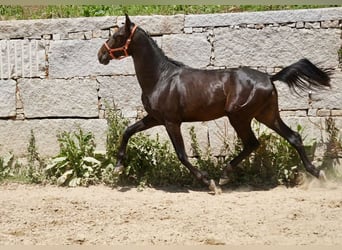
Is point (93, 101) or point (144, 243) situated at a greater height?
point (93, 101)

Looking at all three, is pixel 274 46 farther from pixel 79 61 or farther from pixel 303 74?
pixel 79 61

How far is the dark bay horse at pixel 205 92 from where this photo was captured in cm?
669

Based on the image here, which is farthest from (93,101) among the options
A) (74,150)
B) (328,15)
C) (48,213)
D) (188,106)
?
(328,15)

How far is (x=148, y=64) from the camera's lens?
23.0 ft

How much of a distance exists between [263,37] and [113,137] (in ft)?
8.21

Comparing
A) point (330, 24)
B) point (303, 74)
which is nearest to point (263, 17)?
point (330, 24)

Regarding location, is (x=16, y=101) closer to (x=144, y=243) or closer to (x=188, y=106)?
(x=188, y=106)

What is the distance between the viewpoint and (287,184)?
7297 mm

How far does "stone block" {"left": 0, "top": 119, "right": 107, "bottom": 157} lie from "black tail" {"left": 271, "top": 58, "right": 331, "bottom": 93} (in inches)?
107

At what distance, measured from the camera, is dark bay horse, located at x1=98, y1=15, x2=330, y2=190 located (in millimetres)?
6691

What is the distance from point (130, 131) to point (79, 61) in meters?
1.62

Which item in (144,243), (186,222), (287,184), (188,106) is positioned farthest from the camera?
(287,184)

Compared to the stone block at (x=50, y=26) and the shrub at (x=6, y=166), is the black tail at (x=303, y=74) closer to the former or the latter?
the stone block at (x=50, y=26)

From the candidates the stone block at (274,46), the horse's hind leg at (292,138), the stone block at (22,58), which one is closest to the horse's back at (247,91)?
the horse's hind leg at (292,138)
